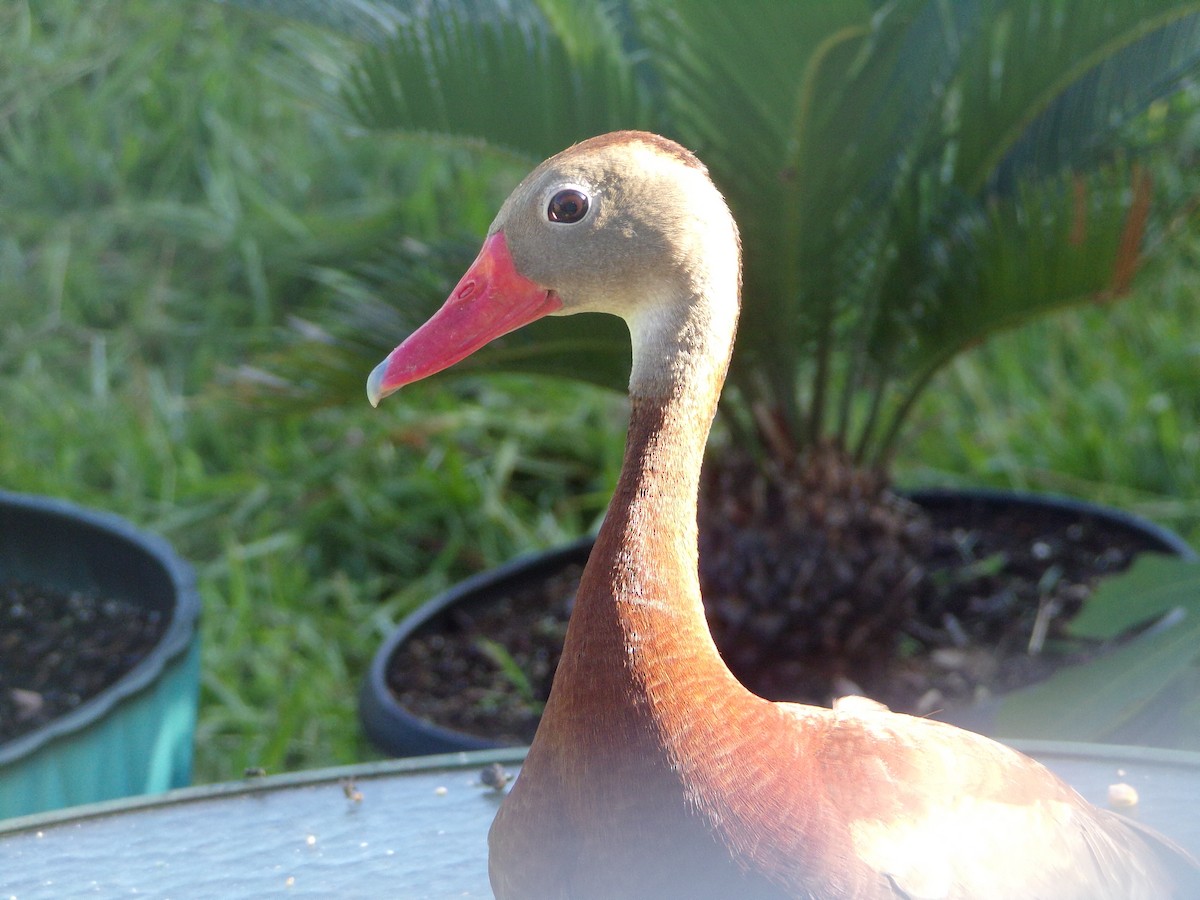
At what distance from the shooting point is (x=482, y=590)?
3131mm

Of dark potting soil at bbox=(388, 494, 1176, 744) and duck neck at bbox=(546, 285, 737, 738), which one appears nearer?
duck neck at bbox=(546, 285, 737, 738)

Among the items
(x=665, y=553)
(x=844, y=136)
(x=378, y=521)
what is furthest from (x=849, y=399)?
(x=665, y=553)

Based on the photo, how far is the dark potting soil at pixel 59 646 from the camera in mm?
2234

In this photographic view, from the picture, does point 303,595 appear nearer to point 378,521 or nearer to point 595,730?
point 378,521

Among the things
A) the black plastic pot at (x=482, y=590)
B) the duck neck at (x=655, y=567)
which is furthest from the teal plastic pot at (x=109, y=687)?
the duck neck at (x=655, y=567)

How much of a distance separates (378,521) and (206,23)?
1.77 m

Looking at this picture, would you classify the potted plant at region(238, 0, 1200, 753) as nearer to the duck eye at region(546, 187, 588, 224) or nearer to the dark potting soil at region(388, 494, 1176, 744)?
the dark potting soil at region(388, 494, 1176, 744)

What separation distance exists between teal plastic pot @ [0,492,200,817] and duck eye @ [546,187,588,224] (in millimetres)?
1027

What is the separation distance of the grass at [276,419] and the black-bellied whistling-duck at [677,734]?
1692mm

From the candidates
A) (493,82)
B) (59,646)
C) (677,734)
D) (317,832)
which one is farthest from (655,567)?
(59,646)

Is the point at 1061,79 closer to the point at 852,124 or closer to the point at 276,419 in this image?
the point at 852,124

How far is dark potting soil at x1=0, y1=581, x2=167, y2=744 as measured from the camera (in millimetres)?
2234

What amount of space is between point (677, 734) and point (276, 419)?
6.53 ft

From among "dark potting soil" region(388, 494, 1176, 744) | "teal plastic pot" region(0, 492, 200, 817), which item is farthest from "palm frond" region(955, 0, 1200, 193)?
"teal plastic pot" region(0, 492, 200, 817)
